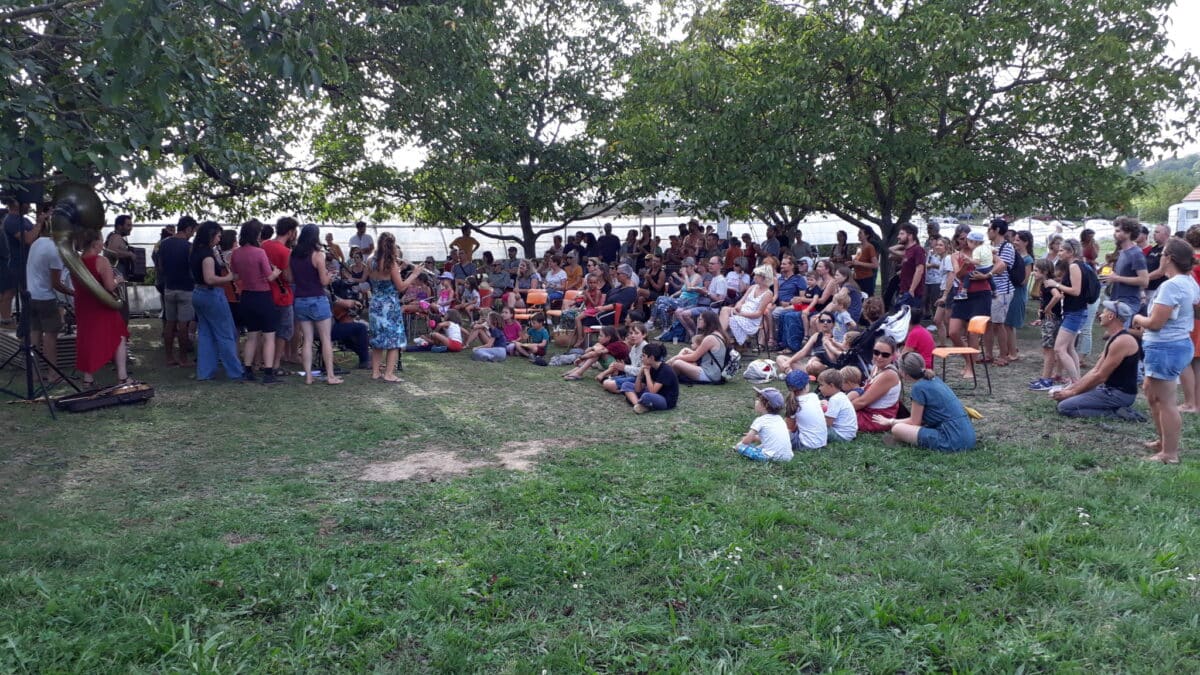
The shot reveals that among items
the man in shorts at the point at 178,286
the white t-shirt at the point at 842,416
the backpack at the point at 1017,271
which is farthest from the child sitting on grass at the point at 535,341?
the backpack at the point at 1017,271

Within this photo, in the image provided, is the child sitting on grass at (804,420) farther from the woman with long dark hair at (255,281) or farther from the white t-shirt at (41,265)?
the white t-shirt at (41,265)

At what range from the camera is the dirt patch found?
223 inches

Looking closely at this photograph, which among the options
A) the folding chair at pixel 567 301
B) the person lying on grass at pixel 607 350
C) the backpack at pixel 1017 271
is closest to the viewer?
the person lying on grass at pixel 607 350

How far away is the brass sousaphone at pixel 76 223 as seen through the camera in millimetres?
7199

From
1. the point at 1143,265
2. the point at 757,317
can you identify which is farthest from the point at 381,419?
the point at 1143,265

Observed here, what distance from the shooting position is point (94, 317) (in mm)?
7566

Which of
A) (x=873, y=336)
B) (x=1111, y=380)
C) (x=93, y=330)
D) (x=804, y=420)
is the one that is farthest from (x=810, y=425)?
(x=93, y=330)

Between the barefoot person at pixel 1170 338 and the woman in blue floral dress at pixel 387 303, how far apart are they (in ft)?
20.4

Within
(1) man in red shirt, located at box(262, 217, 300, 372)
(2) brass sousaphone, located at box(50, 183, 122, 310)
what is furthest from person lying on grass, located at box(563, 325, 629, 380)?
(2) brass sousaphone, located at box(50, 183, 122, 310)

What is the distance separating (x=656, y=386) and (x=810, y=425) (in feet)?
6.42

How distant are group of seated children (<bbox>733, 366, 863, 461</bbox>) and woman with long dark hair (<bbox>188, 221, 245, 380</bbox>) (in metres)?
5.27

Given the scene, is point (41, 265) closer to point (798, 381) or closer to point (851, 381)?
point (798, 381)

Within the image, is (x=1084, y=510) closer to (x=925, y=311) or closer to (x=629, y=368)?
(x=629, y=368)

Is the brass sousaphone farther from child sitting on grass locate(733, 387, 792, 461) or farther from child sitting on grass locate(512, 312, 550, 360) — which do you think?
child sitting on grass locate(733, 387, 792, 461)
